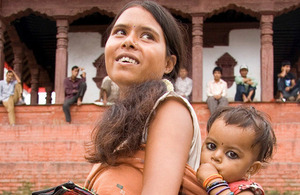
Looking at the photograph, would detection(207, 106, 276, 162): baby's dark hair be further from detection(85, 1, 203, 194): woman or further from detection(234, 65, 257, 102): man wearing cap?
detection(234, 65, 257, 102): man wearing cap

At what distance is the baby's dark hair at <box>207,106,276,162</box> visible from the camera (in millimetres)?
1733

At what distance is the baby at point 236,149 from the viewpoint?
65.5 inches

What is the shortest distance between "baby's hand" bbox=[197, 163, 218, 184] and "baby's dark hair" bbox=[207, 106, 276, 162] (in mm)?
182

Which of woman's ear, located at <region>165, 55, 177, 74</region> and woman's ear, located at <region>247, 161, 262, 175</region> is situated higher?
woman's ear, located at <region>165, 55, 177, 74</region>

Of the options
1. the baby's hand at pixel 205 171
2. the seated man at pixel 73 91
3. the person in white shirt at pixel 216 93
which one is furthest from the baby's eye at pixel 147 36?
the seated man at pixel 73 91

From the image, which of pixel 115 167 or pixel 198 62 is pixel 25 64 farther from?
pixel 115 167

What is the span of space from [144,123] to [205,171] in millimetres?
263

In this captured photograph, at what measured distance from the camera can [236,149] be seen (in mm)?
1713

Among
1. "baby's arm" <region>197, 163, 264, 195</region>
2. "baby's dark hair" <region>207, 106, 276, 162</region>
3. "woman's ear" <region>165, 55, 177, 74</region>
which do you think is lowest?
"baby's arm" <region>197, 163, 264, 195</region>

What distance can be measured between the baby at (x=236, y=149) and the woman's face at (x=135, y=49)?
1.04 ft

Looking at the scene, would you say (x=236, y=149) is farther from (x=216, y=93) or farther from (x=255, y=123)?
(x=216, y=93)

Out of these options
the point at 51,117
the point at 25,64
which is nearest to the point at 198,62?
the point at 51,117

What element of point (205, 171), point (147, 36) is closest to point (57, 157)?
point (147, 36)

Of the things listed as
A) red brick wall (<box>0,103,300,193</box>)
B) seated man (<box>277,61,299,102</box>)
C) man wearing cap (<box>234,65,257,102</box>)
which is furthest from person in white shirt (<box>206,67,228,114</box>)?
seated man (<box>277,61,299,102</box>)
